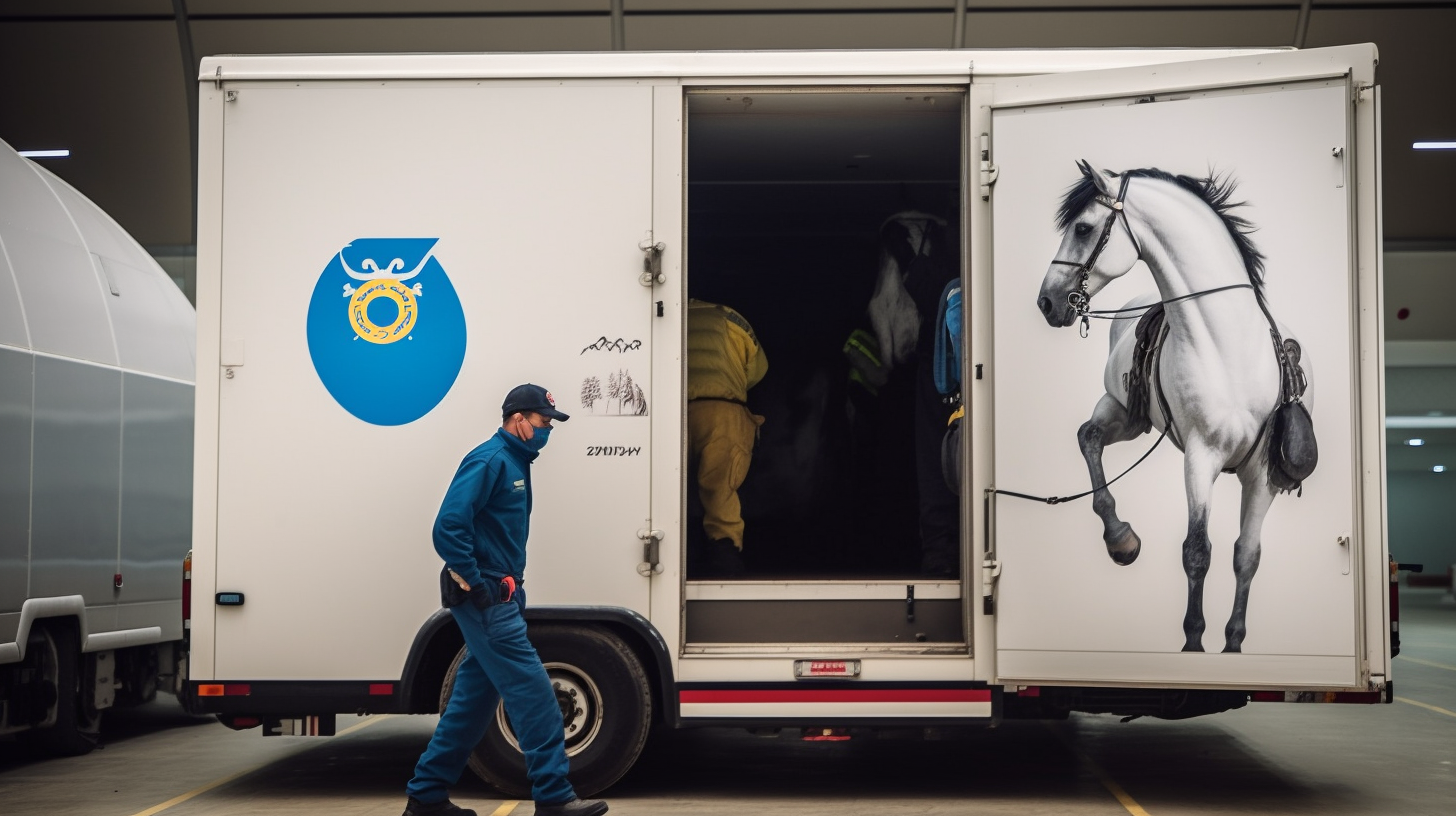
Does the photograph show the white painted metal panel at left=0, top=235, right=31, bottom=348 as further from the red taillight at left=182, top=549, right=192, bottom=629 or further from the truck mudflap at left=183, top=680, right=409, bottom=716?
the truck mudflap at left=183, top=680, right=409, bottom=716

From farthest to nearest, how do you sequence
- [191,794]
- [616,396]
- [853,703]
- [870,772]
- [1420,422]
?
[1420,422] → [870,772] → [191,794] → [616,396] → [853,703]

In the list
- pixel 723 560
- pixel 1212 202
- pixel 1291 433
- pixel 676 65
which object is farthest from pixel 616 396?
pixel 1291 433

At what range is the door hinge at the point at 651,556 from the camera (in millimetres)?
6266

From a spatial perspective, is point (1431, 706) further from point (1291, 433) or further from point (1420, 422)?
point (1420, 422)

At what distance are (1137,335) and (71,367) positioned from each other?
593cm

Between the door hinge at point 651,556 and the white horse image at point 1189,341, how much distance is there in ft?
6.25

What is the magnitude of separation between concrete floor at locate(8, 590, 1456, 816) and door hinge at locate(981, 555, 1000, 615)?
0.96 metres

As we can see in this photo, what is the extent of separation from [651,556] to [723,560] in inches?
41.6

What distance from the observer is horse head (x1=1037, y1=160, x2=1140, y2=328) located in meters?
6.12

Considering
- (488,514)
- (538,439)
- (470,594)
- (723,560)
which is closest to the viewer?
(470,594)

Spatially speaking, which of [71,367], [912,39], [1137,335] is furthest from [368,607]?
[912,39]

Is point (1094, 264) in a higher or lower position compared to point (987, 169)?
lower

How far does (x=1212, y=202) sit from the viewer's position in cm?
604

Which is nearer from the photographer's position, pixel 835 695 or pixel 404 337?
pixel 835 695
